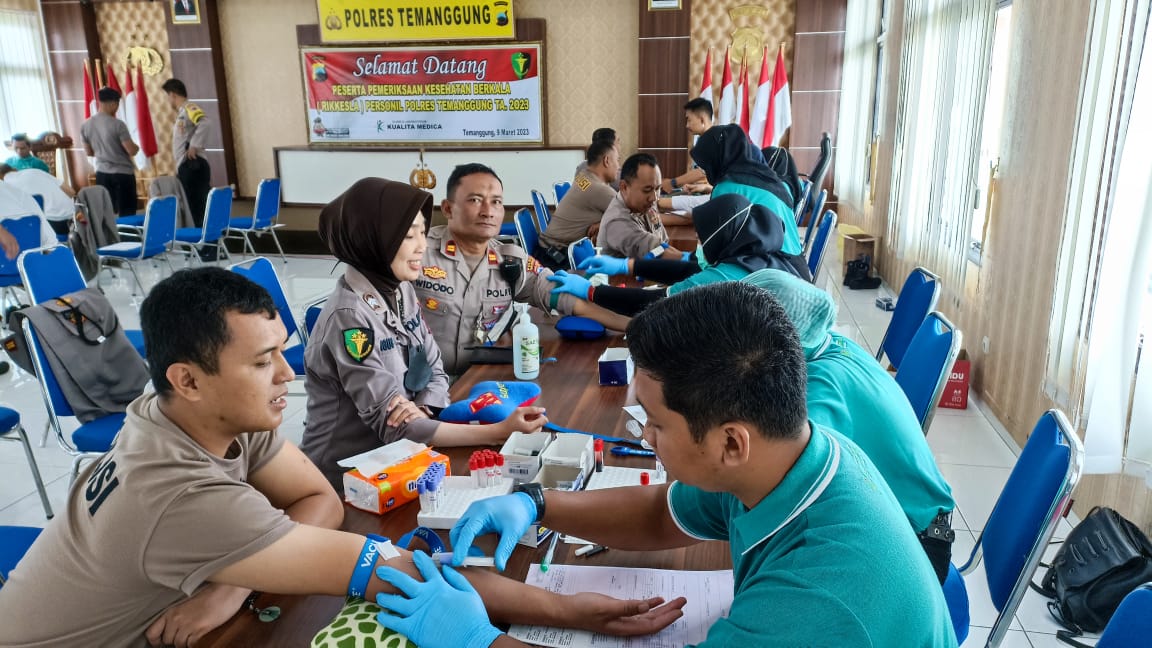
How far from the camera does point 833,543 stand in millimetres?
881

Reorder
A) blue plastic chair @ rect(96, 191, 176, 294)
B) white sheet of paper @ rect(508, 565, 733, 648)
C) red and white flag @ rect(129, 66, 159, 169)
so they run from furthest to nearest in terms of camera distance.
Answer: red and white flag @ rect(129, 66, 159, 169)
blue plastic chair @ rect(96, 191, 176, 294)
white sheet of paper @ rect(508, 565, 733, 648)

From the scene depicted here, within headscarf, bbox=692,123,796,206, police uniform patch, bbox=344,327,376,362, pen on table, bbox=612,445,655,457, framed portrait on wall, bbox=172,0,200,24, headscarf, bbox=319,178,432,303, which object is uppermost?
framed portrait on wall, bbox=172,0,200,24

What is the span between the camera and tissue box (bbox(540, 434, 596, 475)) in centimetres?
166

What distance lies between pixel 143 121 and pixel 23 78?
164 centimetres

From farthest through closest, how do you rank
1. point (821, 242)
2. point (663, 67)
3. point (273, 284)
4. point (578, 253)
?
1. point (663, 67)
2. point (821, 242)
3. point (578, 253)
4. point (273, 284)

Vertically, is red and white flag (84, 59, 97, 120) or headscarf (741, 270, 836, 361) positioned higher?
red and white flag (84, 59, 97, 120)

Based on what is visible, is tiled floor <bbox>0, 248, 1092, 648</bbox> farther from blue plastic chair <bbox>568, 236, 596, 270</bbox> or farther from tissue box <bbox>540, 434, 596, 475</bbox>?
blue plastic chair <bbox>568, 236, 596, 270</bbox>

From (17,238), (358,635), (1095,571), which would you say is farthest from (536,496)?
(17,238)

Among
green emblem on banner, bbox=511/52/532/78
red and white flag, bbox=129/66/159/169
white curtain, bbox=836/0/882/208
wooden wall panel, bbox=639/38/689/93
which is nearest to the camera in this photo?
white curtain, bbox=836/0/882/208

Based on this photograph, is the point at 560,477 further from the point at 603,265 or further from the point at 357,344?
the point at 603,265

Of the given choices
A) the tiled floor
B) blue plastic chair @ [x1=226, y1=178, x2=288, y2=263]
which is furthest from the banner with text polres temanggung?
the tiled floor

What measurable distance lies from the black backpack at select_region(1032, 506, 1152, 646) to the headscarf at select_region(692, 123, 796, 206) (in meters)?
1.56

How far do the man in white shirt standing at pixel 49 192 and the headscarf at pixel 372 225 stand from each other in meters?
5.39

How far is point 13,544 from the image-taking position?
150 centimetres
